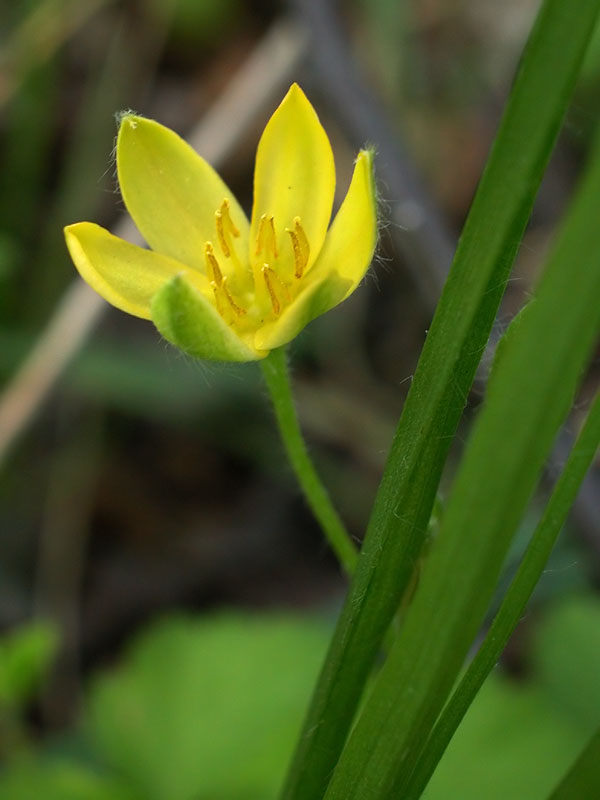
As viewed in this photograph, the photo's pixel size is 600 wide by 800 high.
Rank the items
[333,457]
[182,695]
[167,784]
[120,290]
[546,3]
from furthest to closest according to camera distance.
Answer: [333,457] → [182,695] → [167,784] → [120,290] → [546,3]

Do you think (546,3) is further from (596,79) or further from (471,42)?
(471,42)

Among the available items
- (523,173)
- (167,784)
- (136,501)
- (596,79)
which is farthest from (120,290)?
(596,79)

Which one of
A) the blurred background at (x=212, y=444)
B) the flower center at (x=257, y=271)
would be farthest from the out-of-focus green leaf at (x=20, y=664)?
the flower center at (x=257, y=271)

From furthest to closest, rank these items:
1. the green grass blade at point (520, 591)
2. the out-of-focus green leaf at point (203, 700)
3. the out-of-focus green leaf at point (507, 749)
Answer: the out-of-focus green leaf at point (203, 700) → the out-of-focus green leaf at point (507, 749) → the green grass blade at point (520, 591)

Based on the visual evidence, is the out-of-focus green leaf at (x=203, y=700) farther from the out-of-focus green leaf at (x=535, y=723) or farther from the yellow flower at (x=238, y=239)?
the yellow flower at (x=238, y=239)

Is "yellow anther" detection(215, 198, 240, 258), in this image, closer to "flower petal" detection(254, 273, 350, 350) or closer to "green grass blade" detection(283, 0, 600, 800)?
"flower petal" detection(254, 273, 350, 350)

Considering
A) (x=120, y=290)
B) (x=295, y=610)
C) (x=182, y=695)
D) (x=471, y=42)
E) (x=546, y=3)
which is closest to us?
(x=546, y=3)
